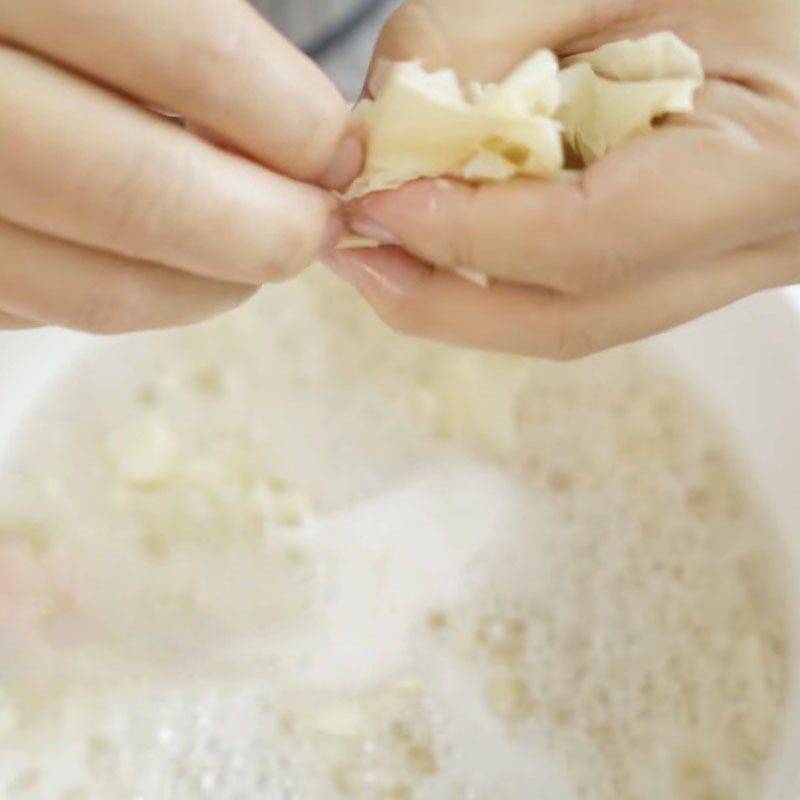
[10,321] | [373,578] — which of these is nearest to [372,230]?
[10,321]

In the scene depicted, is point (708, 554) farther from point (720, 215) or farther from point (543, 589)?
point (720, 215)

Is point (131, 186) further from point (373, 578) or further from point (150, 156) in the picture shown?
point (373, 578)

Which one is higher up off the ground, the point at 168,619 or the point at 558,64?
the point at 558,64

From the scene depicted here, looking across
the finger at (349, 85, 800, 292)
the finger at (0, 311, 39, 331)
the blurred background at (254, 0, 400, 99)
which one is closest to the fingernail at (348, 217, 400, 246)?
the finger at (349, 85, 800, 292)

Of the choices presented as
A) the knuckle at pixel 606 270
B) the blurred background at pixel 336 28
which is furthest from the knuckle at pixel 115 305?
the blurred background at pixel 336 28

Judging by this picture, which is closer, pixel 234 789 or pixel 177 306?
pixel 177 306

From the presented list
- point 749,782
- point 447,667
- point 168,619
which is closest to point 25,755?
point 168,619

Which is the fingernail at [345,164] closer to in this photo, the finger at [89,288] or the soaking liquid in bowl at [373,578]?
the finger at [89,288]

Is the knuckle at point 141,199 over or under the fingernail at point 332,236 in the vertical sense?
over

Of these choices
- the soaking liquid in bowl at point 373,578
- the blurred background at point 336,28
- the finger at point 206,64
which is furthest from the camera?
the blurred background at point 336,28
